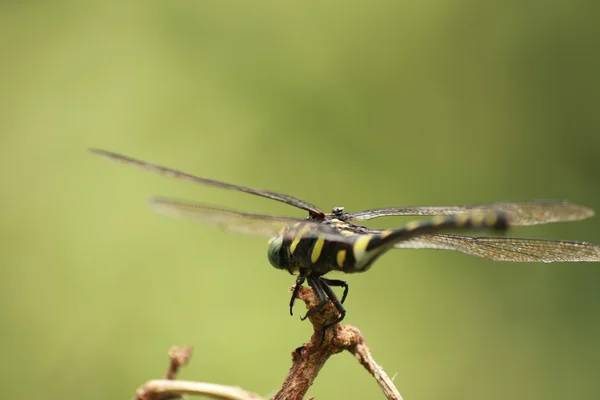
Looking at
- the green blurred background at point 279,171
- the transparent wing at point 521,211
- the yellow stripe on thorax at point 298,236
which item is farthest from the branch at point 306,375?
the green blurred background at point 279,171

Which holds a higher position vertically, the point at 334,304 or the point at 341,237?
the point at 341,237

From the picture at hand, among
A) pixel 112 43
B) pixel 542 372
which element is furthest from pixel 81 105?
pixel 542 372

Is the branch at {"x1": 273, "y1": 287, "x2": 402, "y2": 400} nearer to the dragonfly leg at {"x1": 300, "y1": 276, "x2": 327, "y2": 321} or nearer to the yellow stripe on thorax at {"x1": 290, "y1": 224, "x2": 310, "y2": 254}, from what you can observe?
the dragonfly leg at {"x1": 300, "y1": 276, "x2": 327, "y2": 321}

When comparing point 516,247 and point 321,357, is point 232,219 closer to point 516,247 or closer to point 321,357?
point 321,357

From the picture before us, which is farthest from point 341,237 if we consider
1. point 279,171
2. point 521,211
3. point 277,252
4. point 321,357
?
point 279,171

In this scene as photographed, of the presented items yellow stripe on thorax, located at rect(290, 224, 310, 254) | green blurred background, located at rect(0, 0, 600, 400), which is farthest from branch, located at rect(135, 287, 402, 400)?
green blurred background, located at rect(0, 0, 600, 400)

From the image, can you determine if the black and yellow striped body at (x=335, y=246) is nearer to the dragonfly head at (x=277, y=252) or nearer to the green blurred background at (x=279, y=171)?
the dragonfly head at (x=277, y=252)
